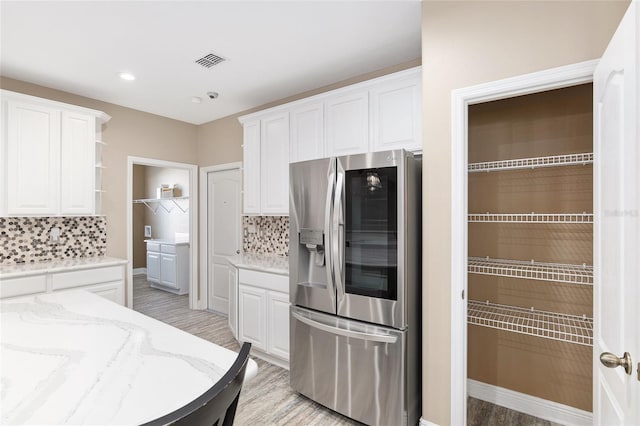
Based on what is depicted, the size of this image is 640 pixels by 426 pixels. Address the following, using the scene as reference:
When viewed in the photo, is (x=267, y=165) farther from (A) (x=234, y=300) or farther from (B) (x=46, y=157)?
(B) (x=46, y=157)

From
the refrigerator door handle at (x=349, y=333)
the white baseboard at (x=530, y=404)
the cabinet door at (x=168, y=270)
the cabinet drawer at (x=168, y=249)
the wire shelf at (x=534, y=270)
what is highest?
the wire shelf at (x=534, y=270)

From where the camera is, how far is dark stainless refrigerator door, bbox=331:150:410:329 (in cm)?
196

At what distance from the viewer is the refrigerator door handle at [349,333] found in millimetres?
1978

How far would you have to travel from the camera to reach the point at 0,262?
3094mm

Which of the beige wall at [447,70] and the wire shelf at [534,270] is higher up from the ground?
the beige wall at [447,70]

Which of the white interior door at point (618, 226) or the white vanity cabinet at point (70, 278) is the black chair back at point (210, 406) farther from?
the white vanity cabinet at point (70, 278)

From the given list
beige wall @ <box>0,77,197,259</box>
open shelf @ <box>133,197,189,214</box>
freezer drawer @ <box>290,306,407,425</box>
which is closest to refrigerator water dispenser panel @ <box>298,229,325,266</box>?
freezer drawer @ <box>290,306,407,425</box>

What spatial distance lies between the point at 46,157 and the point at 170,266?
9.82 ft

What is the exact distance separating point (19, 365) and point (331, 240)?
159 centimetres

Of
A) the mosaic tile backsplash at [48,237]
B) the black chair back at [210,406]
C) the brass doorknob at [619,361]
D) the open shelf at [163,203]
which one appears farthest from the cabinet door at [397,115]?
the open shelf at [163,203]

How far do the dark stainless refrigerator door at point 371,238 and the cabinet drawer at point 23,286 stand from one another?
265cm

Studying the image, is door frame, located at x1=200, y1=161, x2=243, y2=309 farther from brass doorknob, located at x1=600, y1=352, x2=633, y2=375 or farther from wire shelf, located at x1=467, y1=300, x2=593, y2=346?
brass doorknob, located at x1=600, y1=352, x2=633, y2=375

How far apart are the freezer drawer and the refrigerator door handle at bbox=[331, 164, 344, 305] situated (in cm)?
25

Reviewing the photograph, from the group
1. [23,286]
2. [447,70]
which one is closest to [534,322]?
[447,70]
